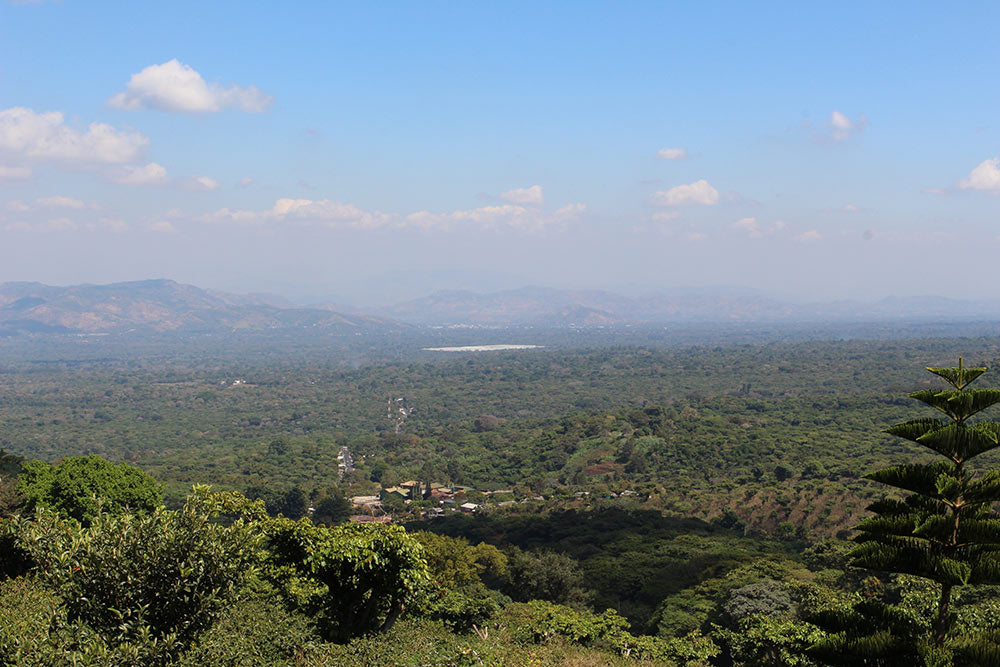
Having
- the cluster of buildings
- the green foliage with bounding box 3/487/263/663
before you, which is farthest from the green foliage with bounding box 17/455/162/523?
the cluster of buildings

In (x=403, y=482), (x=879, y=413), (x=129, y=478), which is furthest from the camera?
(x=879, y=413)

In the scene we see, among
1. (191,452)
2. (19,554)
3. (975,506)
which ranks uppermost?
(975,506)

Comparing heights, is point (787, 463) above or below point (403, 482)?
above

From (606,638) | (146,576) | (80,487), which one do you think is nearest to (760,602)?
(606,638)

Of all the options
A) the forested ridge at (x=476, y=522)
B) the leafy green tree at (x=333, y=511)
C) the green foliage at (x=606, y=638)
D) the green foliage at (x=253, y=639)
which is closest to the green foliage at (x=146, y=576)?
the forested ridge at (x=476, y=522)

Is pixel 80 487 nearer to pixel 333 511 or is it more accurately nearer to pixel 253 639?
pixel 253 639

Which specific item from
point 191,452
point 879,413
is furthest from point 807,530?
point 191,452

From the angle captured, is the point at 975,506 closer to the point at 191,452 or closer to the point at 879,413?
the point at 879,413
